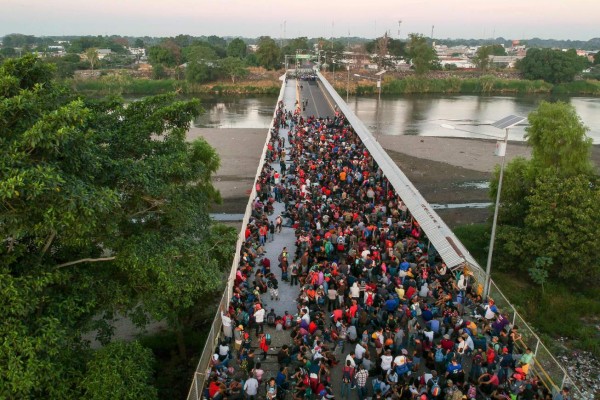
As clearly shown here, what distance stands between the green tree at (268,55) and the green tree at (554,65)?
151ft

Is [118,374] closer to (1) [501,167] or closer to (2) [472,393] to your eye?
(2) [472,393]

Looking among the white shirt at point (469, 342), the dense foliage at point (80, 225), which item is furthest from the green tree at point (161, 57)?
the white shirt at point (469, 342)

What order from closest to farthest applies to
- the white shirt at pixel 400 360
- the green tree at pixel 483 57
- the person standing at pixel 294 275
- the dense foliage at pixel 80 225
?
1. the dense foliage at pixel 80 225
2. the white shirt at pixel 400 360
3. the person standing at pixel 294 275
4. the green tree at pixel 483 57

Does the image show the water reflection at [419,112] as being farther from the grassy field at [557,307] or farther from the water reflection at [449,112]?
the grassy field at [557,307]

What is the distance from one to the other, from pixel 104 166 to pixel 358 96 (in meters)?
72.6

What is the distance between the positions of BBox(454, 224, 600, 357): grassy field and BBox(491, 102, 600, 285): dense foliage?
0.54m

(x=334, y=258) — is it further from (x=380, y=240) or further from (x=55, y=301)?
(x=55, y=301)

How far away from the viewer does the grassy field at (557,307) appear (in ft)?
55.5

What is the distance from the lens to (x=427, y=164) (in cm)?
3766

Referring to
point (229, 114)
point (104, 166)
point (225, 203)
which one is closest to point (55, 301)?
point (104, 166)

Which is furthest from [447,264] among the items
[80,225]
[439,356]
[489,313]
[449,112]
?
[449,112]

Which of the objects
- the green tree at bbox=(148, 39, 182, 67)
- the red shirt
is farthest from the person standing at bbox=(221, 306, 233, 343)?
the green tree at bbox=(148, 39, 182, 67)

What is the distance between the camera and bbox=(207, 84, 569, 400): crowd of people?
9.54m

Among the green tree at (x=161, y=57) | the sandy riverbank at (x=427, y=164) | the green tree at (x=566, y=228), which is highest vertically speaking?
the green tree at (x=161, y=57)
